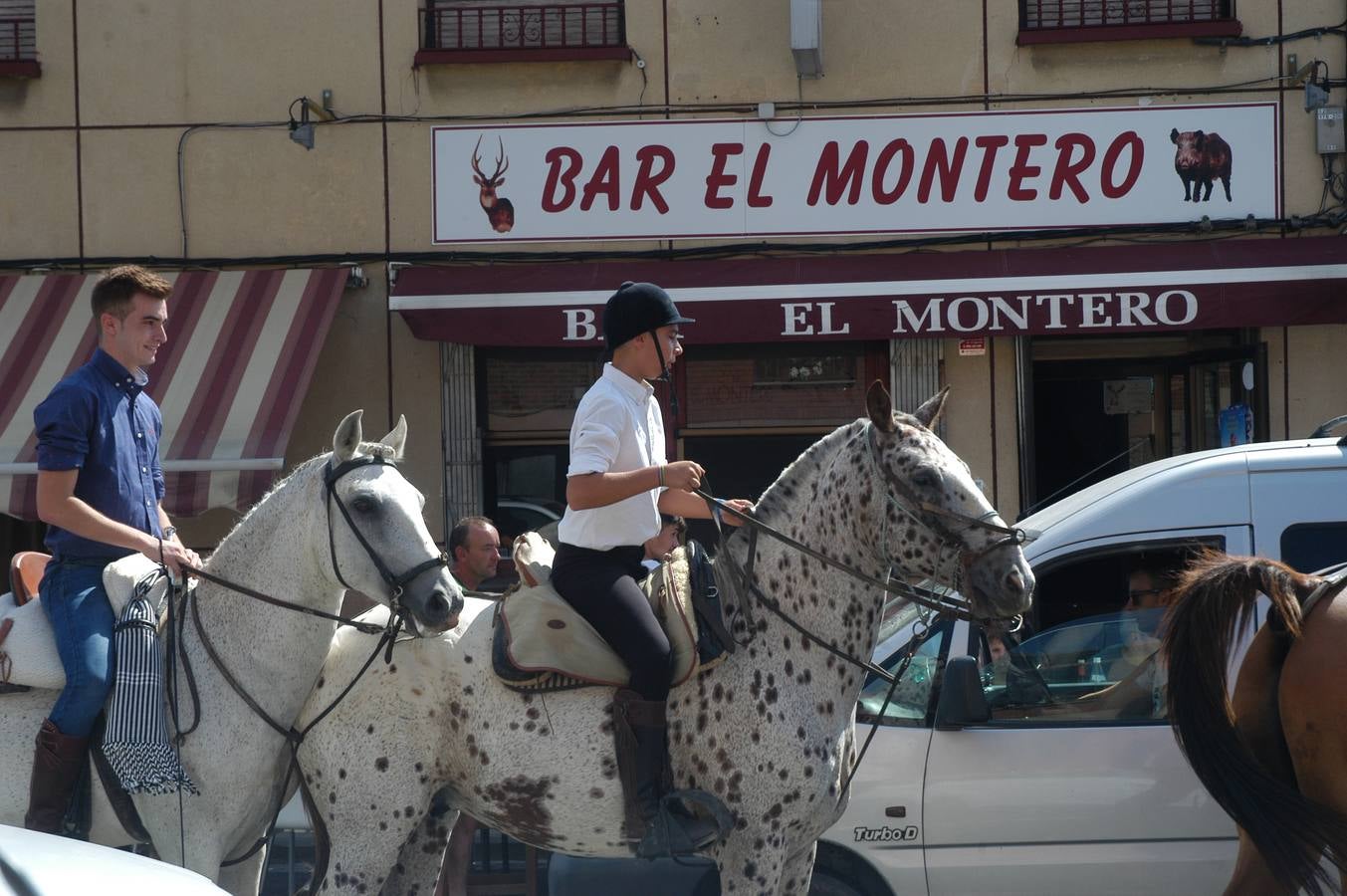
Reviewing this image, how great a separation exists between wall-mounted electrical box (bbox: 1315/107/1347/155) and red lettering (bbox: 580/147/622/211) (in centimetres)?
527

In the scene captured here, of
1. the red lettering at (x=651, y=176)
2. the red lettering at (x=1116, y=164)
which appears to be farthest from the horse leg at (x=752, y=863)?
the red lettering at (x=1116, y=164)

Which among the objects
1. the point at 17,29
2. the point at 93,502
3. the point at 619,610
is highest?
the point at 17,29

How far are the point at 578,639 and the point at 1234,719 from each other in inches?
78.2

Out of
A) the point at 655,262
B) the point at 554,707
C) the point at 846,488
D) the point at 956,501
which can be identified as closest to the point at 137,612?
the point at 554,707

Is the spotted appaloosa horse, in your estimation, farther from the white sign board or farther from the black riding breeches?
the white sign board

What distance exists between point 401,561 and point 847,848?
2.21 meters

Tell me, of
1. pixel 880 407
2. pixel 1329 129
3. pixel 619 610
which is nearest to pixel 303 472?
pixel 619 610

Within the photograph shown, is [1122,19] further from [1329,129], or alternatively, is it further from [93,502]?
[93,502]

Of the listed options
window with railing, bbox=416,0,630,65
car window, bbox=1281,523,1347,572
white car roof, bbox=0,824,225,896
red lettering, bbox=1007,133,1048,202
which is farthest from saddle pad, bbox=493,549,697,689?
window with railing, bbox=416,0,630,65

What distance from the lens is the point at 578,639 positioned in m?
4.11

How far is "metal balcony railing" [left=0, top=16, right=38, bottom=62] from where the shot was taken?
10758mm

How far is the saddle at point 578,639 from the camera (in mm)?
4078

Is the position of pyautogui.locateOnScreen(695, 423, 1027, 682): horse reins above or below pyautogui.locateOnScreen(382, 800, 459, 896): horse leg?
above

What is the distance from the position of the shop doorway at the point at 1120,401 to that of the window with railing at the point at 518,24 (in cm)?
429
